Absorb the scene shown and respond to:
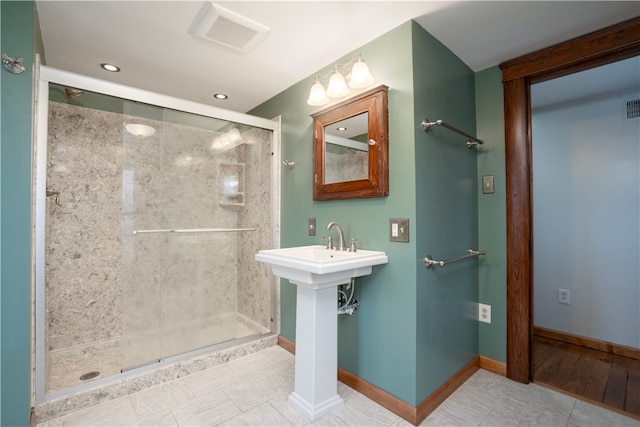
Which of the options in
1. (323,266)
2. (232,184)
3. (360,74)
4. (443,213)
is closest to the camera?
(323,266)

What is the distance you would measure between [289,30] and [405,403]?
2.24m

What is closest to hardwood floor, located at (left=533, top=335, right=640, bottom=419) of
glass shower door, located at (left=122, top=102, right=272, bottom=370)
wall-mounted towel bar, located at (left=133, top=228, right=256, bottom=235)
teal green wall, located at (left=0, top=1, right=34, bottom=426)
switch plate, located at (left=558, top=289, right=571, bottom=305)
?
switch plate, located at (left=558, top=289, right=571, bottom=305)

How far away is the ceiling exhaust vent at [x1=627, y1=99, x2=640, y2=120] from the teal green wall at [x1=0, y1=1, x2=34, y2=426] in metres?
4.03

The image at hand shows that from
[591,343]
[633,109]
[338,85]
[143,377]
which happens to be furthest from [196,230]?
[633,109]

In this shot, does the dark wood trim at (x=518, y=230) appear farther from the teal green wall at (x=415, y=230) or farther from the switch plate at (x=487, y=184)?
the teal green wall at (x=415, y=230)

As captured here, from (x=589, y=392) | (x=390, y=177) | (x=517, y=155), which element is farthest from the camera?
(x=517, y=155)

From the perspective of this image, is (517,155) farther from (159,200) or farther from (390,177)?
(159,200)

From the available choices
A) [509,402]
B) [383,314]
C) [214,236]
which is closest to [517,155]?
[383,314]

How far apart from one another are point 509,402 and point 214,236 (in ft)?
7.76

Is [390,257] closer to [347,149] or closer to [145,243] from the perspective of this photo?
[347,149]

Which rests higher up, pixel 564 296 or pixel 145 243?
pixel 145 243

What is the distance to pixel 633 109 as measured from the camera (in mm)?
2357

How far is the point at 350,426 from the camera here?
5.11 ft

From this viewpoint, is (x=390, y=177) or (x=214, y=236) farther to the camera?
(x=214, y=236)
